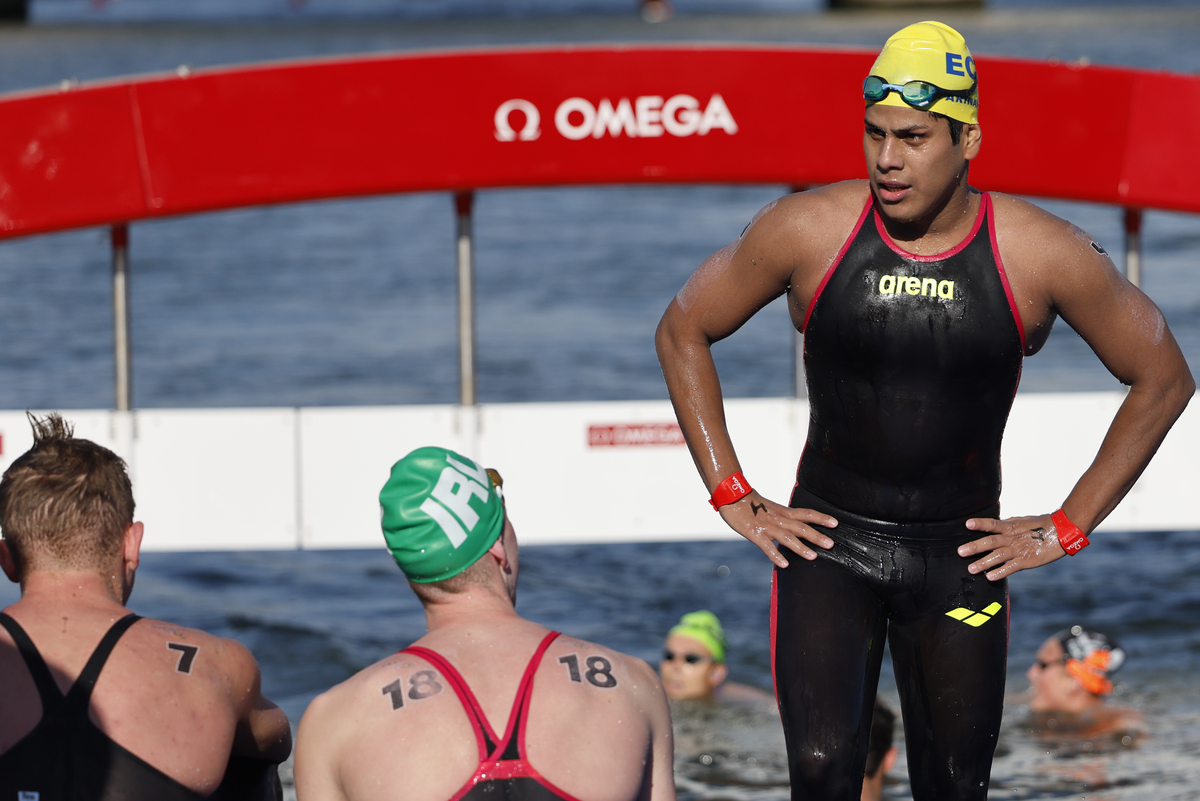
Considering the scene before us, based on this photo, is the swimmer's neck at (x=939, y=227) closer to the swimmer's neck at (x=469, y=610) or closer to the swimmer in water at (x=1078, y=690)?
the swimmer's neck at (x=469, y=610)

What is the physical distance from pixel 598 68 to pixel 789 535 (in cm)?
333

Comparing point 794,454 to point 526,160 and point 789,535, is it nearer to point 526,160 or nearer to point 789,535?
point 526,160

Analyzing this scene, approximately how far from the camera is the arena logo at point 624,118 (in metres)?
6.36

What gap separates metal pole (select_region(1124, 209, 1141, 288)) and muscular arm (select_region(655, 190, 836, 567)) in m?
4.05

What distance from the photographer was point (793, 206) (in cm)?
340

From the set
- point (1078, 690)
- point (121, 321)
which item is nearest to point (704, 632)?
point (1078, 690)

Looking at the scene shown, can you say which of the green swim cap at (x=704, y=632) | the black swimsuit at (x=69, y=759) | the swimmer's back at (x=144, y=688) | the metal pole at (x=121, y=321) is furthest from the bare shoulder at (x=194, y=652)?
the green swim cap at (x=704, y=632)

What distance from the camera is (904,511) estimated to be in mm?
3479

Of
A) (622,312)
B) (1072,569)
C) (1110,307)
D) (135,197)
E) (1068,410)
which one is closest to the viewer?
(1110,307)

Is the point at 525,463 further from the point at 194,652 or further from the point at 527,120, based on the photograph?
the point at 194,652

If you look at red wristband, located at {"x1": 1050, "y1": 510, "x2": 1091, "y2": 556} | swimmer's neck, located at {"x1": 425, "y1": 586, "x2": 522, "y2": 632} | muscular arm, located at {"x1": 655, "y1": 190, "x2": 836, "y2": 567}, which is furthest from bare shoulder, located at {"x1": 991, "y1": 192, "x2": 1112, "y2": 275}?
swimmer's neck, located at {"x1": 425, "y1": 586, "x2": 522, "y2": 632}

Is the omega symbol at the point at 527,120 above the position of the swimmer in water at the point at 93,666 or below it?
above

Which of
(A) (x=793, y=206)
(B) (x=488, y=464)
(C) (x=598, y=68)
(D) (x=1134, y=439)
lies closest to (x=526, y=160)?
(C) (x=598, y=68)

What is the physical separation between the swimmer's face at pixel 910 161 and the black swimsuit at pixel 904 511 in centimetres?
12
